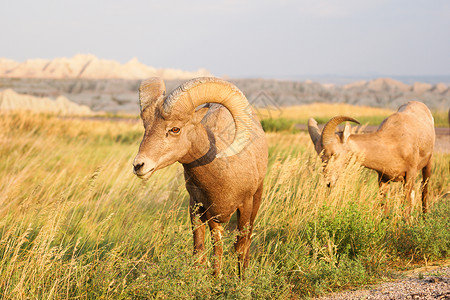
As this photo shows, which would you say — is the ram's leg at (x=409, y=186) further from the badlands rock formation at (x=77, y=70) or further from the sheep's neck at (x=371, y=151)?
the badlands rock formation at (x=77, y=70)

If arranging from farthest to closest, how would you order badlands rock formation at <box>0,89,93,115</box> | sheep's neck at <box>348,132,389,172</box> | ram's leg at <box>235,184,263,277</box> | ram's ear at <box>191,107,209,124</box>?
badlands rock formation at <box>0,89,93,115</box>
sheep's neck at <box>348,132,389,172</box>
ram's leg at <box>235,184,263,277</box>
ram's ear at <box>191,107,209,124</box>

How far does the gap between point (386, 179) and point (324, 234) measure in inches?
112

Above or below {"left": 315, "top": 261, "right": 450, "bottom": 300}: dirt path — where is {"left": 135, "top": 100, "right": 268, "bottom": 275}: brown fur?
above

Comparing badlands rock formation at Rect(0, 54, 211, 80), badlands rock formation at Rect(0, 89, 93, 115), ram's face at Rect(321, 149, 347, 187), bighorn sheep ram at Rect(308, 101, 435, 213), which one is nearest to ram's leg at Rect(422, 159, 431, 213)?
bighorn sheep ram at Rect(308, 101, 435, 213)

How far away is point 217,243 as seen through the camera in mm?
4219

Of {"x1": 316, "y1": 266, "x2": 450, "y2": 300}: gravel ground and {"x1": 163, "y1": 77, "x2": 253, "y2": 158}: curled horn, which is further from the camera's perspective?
{"x1": 316, "y1": 266, "x2": 450, "y2": 300}: gravel ground

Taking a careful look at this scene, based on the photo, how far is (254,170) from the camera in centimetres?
438

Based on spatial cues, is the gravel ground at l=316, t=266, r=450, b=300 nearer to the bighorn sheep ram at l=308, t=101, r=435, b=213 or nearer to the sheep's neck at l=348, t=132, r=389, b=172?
the bighorn sheep ram at l=308, t=101, r=435, b=213

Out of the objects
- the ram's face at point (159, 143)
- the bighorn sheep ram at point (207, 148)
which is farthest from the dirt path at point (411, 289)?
the ram's face at point (159, 143)

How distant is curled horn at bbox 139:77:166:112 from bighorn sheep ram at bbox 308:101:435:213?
3.41 meters

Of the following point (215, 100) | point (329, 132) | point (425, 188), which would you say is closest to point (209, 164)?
point (215, 100)

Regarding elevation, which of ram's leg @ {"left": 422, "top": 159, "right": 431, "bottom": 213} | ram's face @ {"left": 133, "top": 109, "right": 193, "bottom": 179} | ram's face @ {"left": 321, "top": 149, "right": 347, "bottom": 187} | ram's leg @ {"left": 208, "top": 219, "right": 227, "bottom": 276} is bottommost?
ram's leg @ {"left": 422, "top": 159, "right": 431, "bottom": 213}

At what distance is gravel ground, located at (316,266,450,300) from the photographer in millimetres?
3912

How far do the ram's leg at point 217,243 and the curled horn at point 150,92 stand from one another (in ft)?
4.60
